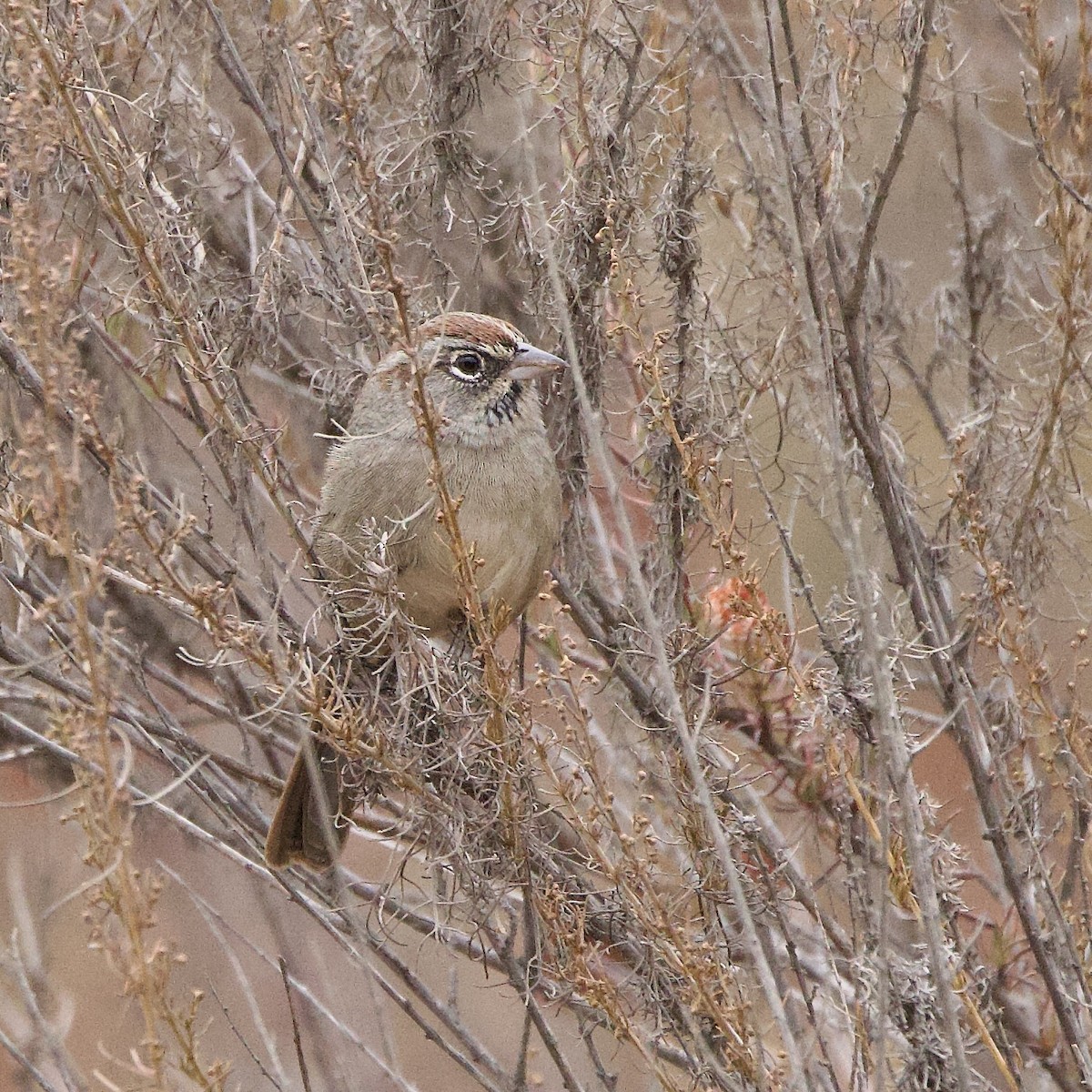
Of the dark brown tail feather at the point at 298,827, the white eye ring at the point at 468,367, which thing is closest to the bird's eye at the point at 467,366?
the white eye ring at the point at 468,367

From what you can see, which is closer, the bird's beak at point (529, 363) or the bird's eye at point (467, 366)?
the bird's beak at point (529, 363)

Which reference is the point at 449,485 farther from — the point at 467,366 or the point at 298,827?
the point at 298,827

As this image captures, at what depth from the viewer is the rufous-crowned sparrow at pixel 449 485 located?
3734 millimetres

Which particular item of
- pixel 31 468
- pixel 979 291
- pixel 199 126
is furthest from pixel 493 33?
pixel 31 468

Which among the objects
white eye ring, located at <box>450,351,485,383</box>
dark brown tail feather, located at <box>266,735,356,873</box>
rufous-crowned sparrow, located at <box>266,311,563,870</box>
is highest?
white eye ring, located at <box>450,351,485,383</box>

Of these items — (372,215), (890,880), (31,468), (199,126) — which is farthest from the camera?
(199,126)

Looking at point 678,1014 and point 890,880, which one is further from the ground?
point 890,880

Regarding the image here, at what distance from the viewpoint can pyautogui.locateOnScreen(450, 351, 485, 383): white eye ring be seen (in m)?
3.95

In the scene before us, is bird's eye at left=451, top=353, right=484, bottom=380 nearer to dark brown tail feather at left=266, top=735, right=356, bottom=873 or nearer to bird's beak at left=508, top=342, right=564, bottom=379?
bird's beak at left=508, top=342, right=564, bottom=379

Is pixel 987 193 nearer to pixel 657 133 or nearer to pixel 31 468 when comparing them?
pixel 657 133

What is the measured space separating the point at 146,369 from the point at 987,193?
2626mm

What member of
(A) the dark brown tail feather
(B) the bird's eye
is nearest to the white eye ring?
(B) the bird's eye

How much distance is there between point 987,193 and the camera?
4.88 metres

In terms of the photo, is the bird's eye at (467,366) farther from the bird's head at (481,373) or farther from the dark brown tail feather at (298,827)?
the dark brown tail feather at (298,827)
